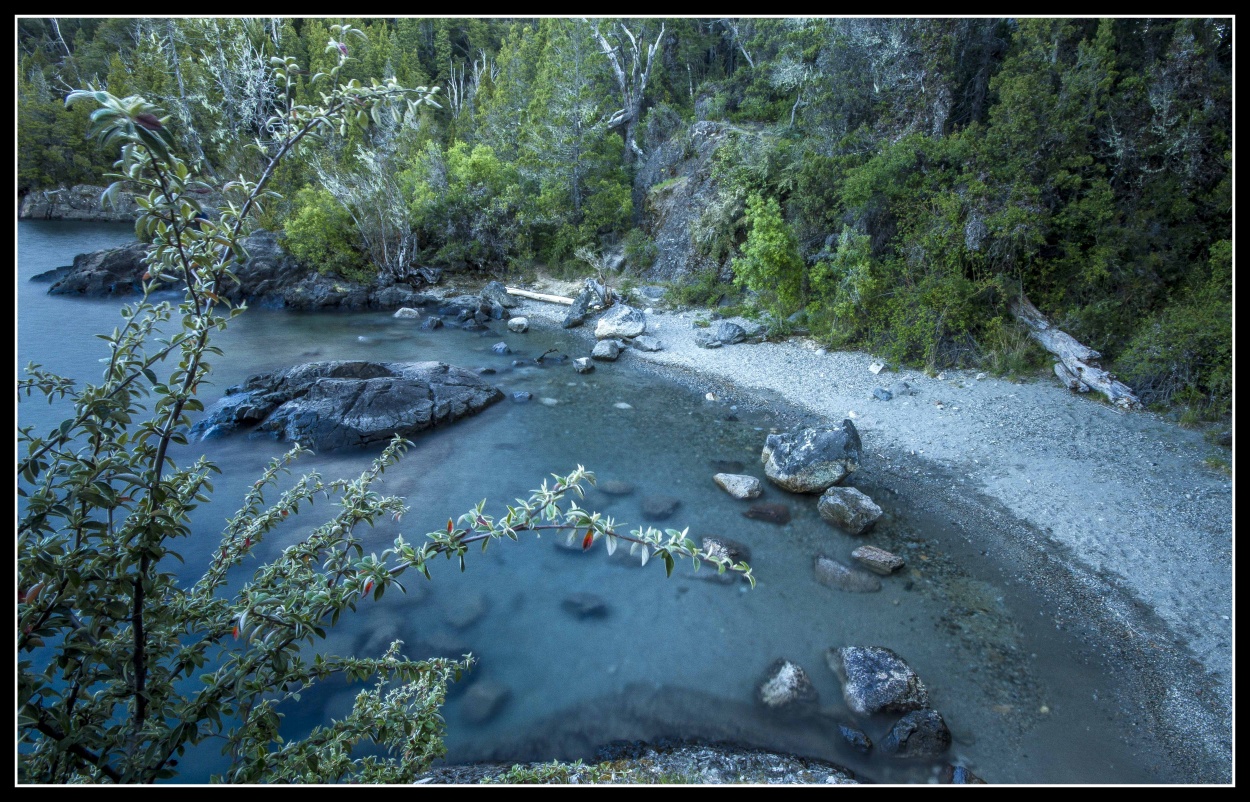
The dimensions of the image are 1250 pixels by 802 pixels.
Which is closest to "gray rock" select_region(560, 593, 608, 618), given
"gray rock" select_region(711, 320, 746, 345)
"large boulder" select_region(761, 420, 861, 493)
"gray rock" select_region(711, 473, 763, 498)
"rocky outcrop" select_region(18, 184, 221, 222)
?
"gray rock" select_region(711, 473, 763, 498)

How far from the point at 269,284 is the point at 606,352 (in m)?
17.2

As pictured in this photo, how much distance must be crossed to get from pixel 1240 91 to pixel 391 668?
576 cm

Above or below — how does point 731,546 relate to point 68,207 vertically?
below

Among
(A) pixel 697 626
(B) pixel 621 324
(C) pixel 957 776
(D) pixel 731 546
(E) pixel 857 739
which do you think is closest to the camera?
(C) pixel 957 776

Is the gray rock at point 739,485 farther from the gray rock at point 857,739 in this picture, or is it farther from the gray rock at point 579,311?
the gray rock at point 579,311

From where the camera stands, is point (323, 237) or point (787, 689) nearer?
point (787, 689)

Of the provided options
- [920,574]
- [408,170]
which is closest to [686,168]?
[408,170]

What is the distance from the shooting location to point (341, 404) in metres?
12.9

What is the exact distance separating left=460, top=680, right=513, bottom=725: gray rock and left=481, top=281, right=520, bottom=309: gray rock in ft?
61.6

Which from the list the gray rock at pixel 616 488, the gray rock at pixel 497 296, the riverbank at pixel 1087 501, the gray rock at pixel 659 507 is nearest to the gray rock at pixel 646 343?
the riverbank at pixel 1087 501

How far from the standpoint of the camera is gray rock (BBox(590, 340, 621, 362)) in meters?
17.7

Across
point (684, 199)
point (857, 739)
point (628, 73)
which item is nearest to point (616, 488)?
point (857, 739)

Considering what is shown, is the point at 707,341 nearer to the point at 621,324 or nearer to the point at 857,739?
the point at 621,324

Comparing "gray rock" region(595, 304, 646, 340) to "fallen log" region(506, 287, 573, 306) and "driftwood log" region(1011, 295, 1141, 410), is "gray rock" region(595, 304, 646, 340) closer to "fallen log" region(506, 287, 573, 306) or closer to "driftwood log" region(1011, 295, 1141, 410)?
"fallen log" region(506, 287, 573, 306)
